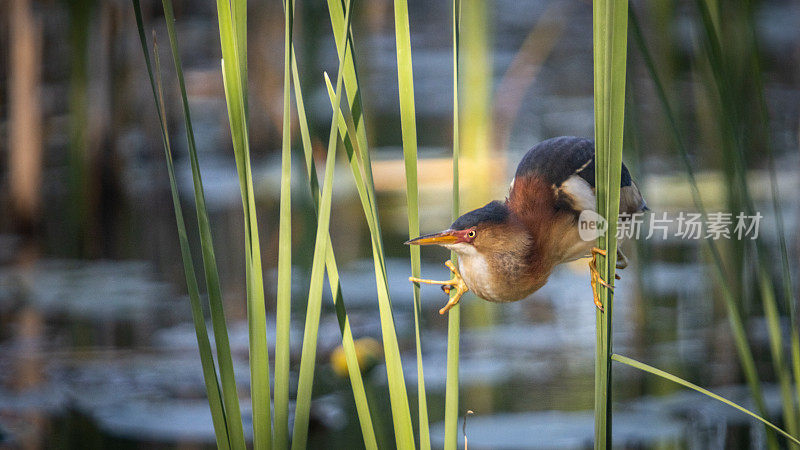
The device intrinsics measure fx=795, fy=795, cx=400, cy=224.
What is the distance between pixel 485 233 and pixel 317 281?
0.42ft

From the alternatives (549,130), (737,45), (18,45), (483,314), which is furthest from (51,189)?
(737,45)

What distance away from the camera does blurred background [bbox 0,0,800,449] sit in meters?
1.64

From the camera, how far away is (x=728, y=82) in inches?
25.1

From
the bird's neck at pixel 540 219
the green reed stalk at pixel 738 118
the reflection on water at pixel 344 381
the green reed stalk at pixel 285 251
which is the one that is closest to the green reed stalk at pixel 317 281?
the green reed stalk at pixel 285 251

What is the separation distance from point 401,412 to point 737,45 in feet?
2.20

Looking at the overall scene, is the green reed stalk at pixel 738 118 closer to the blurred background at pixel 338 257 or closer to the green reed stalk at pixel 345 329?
the blurred background at pixel 338 257

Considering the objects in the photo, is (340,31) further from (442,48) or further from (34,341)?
(442,48)

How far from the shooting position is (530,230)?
2.05 feet

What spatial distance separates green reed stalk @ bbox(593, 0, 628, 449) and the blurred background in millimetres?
176

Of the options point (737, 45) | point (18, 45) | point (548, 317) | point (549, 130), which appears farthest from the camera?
point (549, 130)

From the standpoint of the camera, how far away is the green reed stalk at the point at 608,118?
1.59ft

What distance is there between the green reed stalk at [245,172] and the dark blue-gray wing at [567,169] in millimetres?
235

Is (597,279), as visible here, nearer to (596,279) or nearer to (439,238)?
(596,279)

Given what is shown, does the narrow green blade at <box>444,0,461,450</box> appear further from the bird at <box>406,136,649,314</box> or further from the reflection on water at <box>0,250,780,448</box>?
the reflection on water at <box>0,250,780,448</box>
